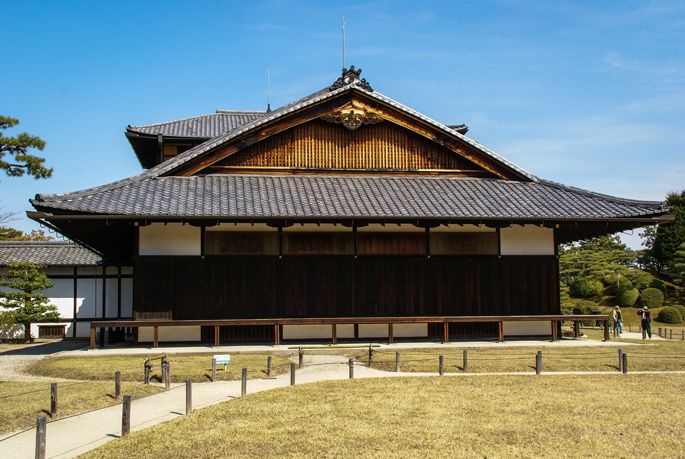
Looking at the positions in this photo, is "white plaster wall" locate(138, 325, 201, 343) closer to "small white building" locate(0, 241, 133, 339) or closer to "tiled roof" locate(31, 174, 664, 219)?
"tiled roof" locate(31, 174, 664, 219)

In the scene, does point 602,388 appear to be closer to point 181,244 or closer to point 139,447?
point 139,447

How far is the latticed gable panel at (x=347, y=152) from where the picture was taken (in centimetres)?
1992

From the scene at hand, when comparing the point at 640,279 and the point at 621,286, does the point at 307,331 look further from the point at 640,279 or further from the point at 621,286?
the point at 640,279

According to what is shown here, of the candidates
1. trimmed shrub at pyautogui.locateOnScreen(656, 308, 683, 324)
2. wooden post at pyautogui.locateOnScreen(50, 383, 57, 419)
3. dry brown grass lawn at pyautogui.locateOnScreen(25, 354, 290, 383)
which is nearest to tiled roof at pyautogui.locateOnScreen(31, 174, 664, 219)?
dry brown grass lawn at pyautogui.locateOnScreen(25, 354, 290, 383)

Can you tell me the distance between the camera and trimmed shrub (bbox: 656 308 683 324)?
40.0 m

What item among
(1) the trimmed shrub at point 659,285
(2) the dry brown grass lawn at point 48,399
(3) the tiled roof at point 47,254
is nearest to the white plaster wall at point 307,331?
(2) the dry brown grass lawn at point 48,399

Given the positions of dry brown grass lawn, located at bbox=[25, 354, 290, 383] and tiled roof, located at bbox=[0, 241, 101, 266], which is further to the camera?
tiled roof, located at bbox=[0, 241, 101, 266]

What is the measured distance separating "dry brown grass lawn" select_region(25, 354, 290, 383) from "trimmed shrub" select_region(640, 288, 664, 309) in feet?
128

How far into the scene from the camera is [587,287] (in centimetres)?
4912

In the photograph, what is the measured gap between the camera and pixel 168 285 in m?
17.6

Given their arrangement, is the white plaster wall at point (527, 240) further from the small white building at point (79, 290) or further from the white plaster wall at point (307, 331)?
the small white building at point (79, 290)

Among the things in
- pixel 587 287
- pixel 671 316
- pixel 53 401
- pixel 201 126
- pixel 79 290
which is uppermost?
pixel 201 126

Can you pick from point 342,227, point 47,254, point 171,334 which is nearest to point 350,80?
point 342,227

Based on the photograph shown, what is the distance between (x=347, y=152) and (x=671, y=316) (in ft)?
104
